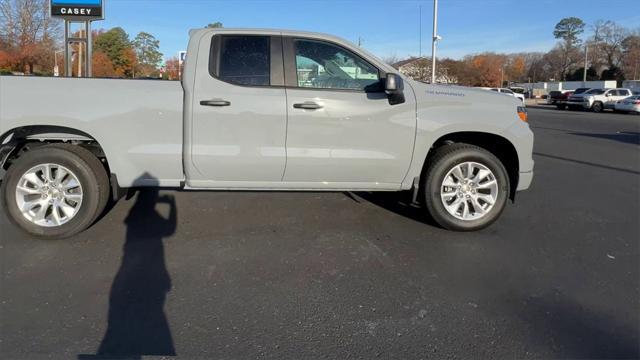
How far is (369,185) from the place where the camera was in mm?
4852

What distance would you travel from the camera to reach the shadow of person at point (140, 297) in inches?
112

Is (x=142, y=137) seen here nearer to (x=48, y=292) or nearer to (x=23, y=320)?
(x=48, y=292)

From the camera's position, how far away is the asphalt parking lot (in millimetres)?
2908

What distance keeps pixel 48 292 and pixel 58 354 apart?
35.1 inches

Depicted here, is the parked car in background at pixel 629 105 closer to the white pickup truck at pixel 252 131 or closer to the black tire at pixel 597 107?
the black tire at pixel 597 107

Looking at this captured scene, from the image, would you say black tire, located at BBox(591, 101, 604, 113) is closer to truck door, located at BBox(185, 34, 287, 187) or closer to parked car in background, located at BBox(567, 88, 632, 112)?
parked car in background, located at BBox(567, 88, 632, 112)

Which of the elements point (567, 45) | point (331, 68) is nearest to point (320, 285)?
point (331, 68)

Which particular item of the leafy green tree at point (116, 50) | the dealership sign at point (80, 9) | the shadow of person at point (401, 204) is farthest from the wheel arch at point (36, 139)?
the leafy green tree at point (116, 50)

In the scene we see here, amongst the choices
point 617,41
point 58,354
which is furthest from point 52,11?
point 617,41

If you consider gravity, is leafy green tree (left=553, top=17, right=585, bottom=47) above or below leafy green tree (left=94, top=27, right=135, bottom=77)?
above

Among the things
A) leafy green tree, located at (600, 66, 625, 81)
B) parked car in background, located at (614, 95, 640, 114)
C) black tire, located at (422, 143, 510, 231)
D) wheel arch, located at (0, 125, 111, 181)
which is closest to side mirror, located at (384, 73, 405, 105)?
black tire, located at (422, 143, 510, 231)

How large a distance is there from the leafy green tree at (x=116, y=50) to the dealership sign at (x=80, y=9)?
60061 mm

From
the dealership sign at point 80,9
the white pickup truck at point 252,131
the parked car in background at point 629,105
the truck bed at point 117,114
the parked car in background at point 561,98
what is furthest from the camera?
the parked car in background at point 561,98

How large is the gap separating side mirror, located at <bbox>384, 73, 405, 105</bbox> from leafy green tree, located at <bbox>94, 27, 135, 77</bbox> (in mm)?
66140
